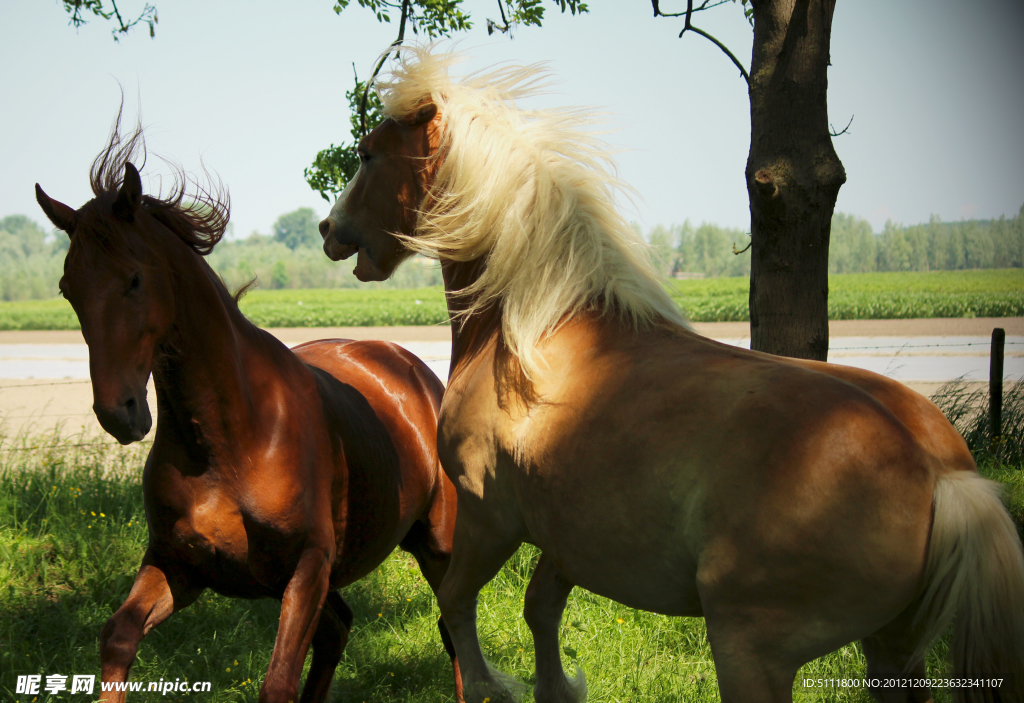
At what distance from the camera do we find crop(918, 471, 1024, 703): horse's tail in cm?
152

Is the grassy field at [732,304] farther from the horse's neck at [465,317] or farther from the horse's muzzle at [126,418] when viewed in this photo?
the horse's muzzle at [126,418]

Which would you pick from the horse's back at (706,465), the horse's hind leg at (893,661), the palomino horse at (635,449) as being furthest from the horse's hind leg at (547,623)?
the horse's hind leg at (893,661)

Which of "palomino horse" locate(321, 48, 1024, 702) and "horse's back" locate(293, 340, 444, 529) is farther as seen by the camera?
"horse's back" locate(293, 340, 444, 529)

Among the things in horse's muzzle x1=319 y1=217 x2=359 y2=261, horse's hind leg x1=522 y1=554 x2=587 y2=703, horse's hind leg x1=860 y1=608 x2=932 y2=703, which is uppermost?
horse's muzzle x1=319 y1=217 x2=359 y2=261

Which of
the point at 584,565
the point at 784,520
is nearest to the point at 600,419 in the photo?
the point at 584,565

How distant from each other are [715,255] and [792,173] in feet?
169

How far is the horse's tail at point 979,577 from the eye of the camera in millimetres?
1516

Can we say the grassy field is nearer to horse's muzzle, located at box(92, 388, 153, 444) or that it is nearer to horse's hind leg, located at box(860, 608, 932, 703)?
horse's hind leg, located at box(860, 608, 932, 703)

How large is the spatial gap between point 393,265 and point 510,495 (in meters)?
1.05

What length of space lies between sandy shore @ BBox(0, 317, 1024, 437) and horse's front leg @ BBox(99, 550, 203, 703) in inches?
296

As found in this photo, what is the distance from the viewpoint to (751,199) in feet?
12.0

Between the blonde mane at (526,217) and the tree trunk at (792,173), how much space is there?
140cm

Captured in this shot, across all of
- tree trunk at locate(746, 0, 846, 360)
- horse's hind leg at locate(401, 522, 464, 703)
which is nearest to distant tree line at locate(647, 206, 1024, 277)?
tree trunk at locate(746, 0, 846, 360)

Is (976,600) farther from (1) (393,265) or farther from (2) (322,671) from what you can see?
(2) (322,671)
